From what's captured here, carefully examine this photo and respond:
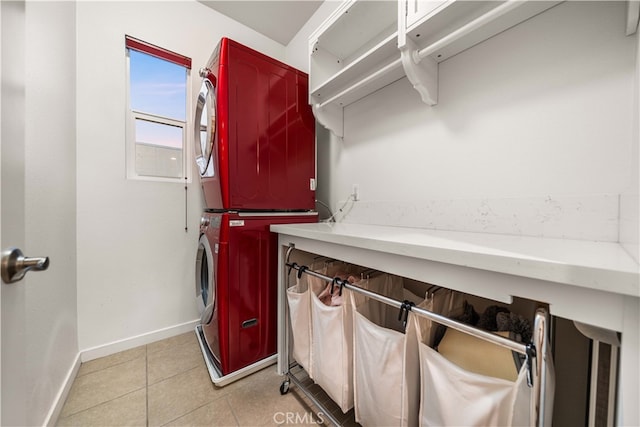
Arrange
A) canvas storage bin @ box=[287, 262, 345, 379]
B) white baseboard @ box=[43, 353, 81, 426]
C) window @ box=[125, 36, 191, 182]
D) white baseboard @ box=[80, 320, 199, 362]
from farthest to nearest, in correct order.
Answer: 1. window @ box=[125, 36, 191, 182]
2. white baseboard @ box=[80, 320, 199, 362]
3. canvas storage bin @ box=[287, 262, 345, 379]
4. white baseboard @ box=[43, 353, 81, 426]

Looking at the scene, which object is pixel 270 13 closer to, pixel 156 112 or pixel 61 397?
pixel 156 112

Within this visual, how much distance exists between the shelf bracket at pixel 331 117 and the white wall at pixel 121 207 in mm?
1154

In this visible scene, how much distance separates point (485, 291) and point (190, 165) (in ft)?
7.09

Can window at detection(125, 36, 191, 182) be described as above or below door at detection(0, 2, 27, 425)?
above

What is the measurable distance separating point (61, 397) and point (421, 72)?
2451mm

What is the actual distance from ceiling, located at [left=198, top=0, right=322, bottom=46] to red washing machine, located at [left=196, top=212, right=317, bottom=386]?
1866 mm

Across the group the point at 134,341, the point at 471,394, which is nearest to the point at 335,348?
the point at 471,394

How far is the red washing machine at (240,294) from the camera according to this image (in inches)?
52.9

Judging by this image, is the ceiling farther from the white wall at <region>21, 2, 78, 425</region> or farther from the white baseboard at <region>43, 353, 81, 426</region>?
the white baseboard at <region>43, 353, 81, 426</region>

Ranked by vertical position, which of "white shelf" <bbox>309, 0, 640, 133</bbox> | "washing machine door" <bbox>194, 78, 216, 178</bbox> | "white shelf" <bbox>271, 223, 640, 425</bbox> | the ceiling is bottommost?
"white shelf" <bbox>271, 223, 640, 425</bbox>

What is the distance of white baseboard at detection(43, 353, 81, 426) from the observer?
42.2 inches

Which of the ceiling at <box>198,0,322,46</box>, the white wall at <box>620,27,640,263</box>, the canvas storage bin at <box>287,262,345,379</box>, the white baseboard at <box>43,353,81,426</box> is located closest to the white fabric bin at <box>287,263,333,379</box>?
the canvas storage bin at <box>287,262,345,379</box>

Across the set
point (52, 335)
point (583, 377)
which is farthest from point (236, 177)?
point (583, 377)

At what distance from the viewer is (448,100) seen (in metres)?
1.20
